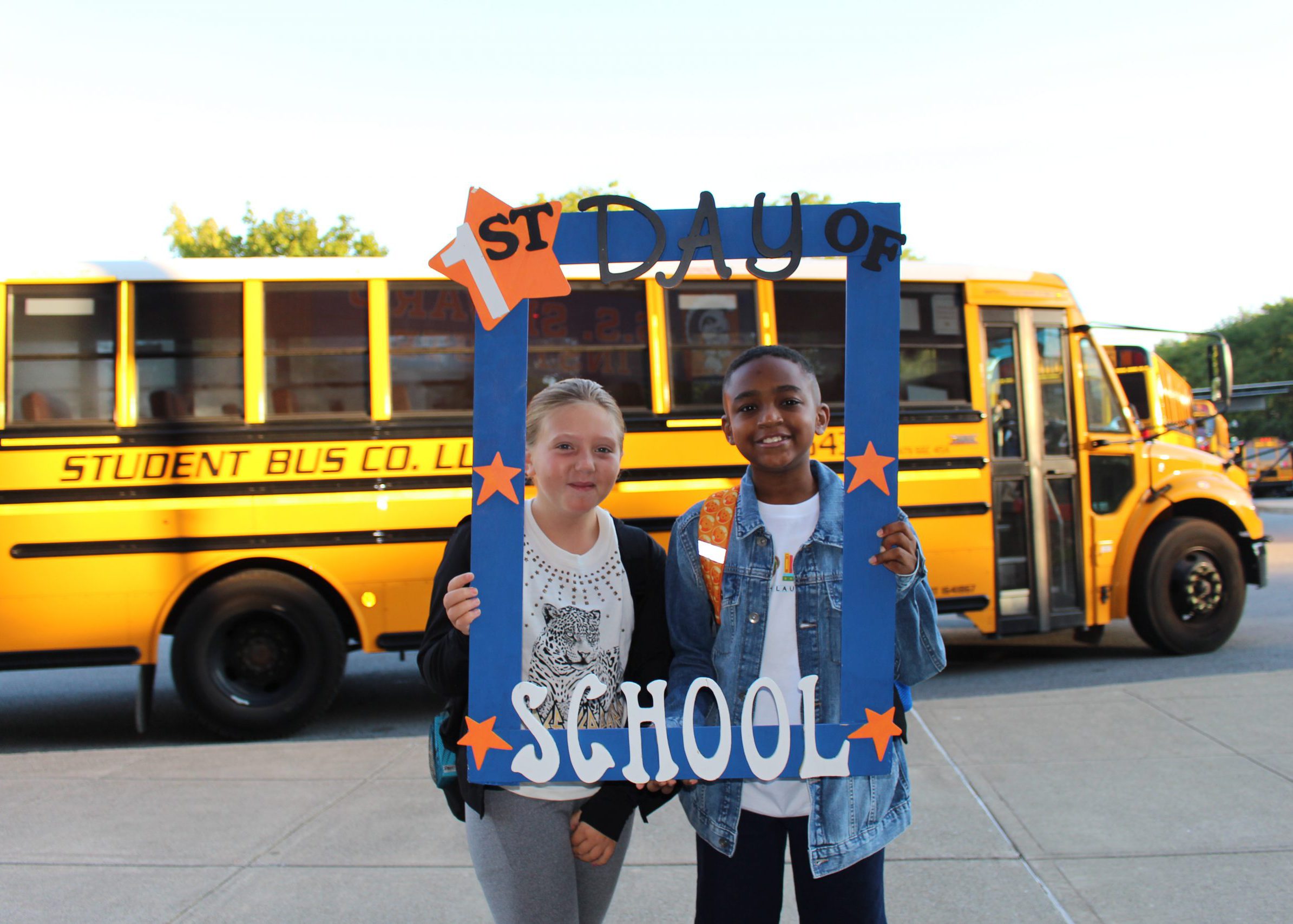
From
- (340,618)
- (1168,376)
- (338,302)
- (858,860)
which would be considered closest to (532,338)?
(338,302)

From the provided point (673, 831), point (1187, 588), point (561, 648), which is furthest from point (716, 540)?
point (1187, 588)

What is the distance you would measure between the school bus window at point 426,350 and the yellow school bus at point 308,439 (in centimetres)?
1

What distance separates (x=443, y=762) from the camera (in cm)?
204

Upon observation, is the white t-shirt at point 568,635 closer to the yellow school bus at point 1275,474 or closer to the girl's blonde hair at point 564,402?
the girl's blonde hair at point 564,402

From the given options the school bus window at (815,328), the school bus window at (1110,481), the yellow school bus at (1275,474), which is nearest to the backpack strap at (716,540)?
the school bus window at (815,328)

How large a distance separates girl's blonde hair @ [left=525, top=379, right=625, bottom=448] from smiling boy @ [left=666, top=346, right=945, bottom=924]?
258 millimetres

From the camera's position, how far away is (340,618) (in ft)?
21.0

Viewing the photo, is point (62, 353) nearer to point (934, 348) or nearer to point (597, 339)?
point (597, 339)

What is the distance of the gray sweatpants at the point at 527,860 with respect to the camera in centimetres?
193

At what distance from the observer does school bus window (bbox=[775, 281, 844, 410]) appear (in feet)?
21.2

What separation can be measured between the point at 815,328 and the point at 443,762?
492 centimetres

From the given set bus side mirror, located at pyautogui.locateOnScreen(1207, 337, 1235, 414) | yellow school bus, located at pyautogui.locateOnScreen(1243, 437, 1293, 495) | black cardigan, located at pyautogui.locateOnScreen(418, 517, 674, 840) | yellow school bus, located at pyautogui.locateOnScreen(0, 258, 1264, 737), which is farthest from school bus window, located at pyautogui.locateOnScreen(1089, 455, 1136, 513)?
yellow school bus, located at pyautogui.locateOnScreen(1243, 437, 1293, 495)

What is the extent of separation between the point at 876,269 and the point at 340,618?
5.18 metres

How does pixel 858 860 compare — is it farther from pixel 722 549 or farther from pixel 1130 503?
pixel 1130 503
